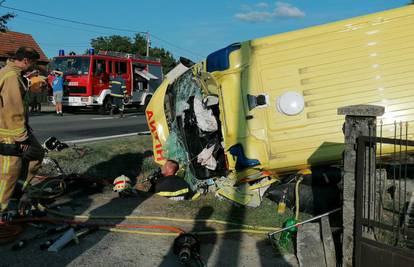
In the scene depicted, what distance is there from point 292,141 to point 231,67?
1228 millimetres

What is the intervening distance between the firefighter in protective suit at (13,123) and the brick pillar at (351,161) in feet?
9.63

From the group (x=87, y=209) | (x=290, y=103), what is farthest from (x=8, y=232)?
(x=290, y=103)

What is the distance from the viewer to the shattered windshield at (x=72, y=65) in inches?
715

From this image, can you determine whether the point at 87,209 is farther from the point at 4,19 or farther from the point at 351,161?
the point at 4,19

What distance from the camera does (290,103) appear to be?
5551 mm

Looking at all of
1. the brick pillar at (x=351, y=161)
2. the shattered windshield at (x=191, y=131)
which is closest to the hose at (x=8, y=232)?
the shattered windshield at (x=191, y=131)

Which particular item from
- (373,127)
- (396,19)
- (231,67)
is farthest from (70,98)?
(373,127)

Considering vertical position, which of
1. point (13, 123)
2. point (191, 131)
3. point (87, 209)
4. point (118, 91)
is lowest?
point (87, 209)

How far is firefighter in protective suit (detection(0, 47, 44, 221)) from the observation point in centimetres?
428

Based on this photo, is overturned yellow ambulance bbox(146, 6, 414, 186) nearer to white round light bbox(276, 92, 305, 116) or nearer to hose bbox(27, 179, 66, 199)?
white round light bbox(276, 92, 305, 116)

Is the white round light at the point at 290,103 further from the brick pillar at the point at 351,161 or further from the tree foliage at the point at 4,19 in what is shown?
the tree foliage at the point at 4,19

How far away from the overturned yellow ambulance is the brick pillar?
1.60 meters

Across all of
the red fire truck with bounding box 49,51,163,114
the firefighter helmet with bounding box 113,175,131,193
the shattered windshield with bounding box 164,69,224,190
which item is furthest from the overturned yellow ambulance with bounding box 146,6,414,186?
the red fire truck with bounding box 49,51,163,114

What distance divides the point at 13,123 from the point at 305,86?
3.29 metres
